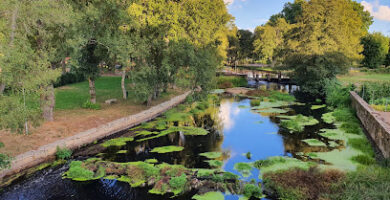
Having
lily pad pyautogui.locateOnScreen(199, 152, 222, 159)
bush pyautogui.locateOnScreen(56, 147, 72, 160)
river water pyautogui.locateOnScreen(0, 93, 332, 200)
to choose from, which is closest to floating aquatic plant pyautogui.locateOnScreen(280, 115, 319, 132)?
river water pyautogui.locateOnScreen(0, 93, 332, 200)

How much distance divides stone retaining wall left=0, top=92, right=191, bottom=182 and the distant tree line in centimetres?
176

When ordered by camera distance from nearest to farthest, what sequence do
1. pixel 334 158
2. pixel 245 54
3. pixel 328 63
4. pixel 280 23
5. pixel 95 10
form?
pixel 334 158
pixel 95 10
pixel 328 63
pixel 280 23
pixel 245 54

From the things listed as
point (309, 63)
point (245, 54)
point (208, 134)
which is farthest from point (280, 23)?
point (208, 134)

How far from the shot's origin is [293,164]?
56.1 ft

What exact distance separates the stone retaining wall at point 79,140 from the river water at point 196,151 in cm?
103

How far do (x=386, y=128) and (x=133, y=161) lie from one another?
16.0m

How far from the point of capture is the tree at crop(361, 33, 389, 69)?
67188 millimetres

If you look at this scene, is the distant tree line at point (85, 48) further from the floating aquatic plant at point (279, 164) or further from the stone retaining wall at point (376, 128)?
the stone retaining wall at point (376, 128)

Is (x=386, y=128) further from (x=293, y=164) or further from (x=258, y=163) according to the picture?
(x=258, y=163)

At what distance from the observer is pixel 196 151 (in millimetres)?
20125

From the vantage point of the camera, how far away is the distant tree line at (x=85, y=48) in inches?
553

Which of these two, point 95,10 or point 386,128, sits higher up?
point 95,10

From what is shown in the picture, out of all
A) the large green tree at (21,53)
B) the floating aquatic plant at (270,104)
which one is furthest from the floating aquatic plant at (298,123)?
the large green tree at (21,53)

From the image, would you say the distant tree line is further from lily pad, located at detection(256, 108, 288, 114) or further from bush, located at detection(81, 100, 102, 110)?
lily pad, located at detection(256, 108, 288, 114)
